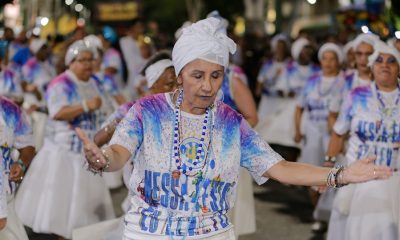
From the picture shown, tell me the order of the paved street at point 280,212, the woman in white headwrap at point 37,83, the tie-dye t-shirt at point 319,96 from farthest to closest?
1. the woman in white headwrap at point 37,83
2. the tie-dye t-shirt at point 319,96
3. the paved street at point 280,212

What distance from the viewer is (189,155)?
14.7 ft

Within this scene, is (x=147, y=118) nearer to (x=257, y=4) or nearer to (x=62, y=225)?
(x=62, y=225)

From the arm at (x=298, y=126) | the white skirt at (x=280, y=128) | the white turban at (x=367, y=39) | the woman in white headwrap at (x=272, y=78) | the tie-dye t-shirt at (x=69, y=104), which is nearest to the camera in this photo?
the tie-dye t-shirt at (x=69, y=104)

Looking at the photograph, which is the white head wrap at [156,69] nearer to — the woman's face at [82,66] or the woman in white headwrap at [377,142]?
the woman in white headwrap at [377,142]

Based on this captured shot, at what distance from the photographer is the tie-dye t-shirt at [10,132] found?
229 inches

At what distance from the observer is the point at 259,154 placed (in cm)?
464

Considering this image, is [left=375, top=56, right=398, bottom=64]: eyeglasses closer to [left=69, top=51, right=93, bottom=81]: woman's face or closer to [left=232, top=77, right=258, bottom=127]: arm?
[left=232, top=77, right=258, bottom=127]: arm

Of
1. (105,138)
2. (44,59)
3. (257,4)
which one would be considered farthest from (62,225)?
(257,4)

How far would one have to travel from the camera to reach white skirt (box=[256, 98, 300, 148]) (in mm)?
12891

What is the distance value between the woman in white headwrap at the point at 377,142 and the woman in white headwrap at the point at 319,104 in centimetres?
318

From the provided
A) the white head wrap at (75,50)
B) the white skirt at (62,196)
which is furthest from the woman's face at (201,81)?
the white skirt at (62,196)

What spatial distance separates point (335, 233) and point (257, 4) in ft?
209

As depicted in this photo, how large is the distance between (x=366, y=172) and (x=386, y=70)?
3111 mm

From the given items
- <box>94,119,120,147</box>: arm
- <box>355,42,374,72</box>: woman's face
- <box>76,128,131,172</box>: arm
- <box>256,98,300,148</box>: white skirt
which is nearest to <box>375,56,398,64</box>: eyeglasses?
<box>355,42,374,72</box>: woman's face
